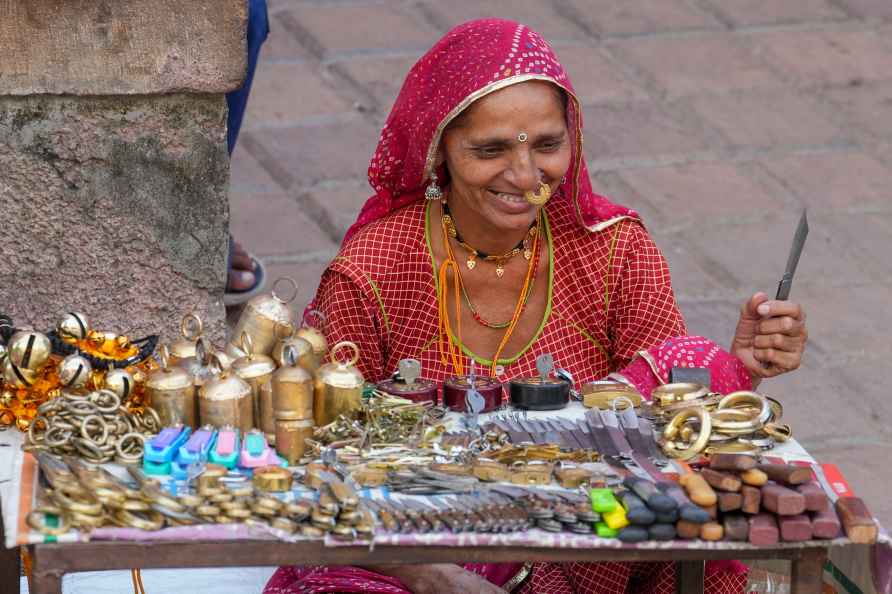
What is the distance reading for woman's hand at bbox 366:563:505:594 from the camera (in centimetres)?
307

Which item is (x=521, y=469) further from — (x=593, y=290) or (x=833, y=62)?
(x=833, y=62)

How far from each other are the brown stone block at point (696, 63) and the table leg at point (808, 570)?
4239 millimetres

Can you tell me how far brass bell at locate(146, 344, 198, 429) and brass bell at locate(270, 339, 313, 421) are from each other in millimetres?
170

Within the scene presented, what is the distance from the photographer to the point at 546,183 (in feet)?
11.0

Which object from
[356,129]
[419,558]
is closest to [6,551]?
[419,558]

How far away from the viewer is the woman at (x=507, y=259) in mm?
3297

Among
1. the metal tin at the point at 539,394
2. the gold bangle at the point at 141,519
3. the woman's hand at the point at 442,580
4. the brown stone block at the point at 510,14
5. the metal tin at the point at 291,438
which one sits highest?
the brown stone block at the point at 510,14

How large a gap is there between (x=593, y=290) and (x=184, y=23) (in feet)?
4.05

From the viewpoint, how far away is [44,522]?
8.30 feet

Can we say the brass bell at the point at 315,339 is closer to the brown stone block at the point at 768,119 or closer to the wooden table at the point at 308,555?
the wooden table at the point at 308,555

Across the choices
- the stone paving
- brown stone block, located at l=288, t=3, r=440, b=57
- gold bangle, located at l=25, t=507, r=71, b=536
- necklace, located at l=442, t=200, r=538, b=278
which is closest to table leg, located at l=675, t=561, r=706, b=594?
necklace, located at l=442, t=200, r=538, b=278

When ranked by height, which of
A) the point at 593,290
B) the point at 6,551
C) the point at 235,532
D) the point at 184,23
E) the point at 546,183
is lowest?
the point at 6,551

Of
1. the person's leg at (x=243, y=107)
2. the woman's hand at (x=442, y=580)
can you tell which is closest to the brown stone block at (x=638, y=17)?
the person's leg at (x=243, y=107)

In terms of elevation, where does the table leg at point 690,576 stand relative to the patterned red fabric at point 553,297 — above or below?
below
